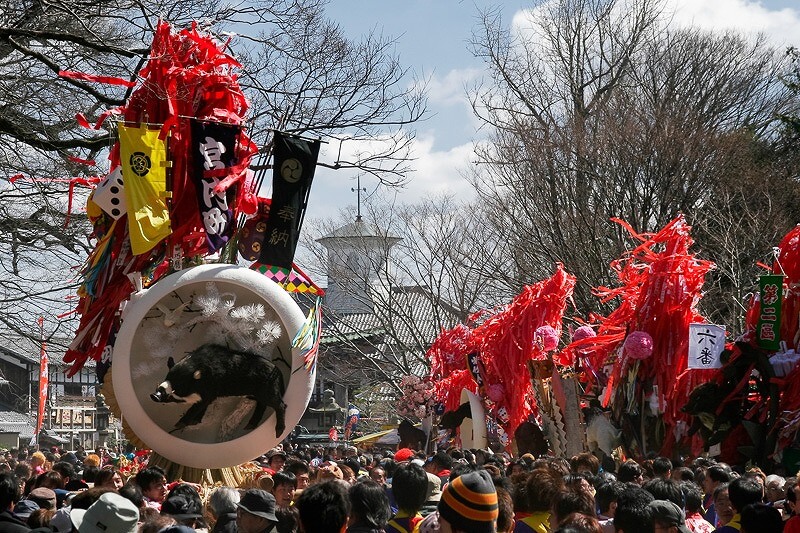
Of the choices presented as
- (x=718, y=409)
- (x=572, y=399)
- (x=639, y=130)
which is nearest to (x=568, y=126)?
(x=639, y=130)

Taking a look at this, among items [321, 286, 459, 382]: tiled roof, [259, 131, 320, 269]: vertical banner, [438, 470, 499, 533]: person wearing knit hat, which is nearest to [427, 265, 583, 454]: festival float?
[259, 131, 320, 269]: vertical banner

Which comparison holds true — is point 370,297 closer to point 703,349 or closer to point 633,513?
point 703,349

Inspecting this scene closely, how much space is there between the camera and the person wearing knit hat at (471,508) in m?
4.42

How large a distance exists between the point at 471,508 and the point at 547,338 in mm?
11684

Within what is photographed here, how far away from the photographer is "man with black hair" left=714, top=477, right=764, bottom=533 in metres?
6.19

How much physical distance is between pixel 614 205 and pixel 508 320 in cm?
559

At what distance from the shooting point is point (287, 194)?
10906 mm

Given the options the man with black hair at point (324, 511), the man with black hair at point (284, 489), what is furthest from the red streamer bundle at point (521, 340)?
the man with black hair at point (324, 511)

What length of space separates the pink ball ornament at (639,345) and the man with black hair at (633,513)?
8.88 metres

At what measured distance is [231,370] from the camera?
10.2m

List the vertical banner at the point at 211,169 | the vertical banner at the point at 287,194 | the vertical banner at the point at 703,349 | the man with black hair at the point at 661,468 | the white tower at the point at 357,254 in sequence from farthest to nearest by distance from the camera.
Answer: the white tower at the point at 357,254
the vertical banner at the point at 703,349
the vertical banner at the point at 287,194
the vertical banner at the point at 211,169
the man with black hair at the point at 661,468

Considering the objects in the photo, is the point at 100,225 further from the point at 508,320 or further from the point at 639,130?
the point at 639,130

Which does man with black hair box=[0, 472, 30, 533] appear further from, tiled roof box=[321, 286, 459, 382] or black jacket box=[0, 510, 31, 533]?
tiled roof box=[321, 286, 459, 382]

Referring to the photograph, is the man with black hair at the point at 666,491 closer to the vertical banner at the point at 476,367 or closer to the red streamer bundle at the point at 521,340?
the red streamer bundle at the point at 521,340
